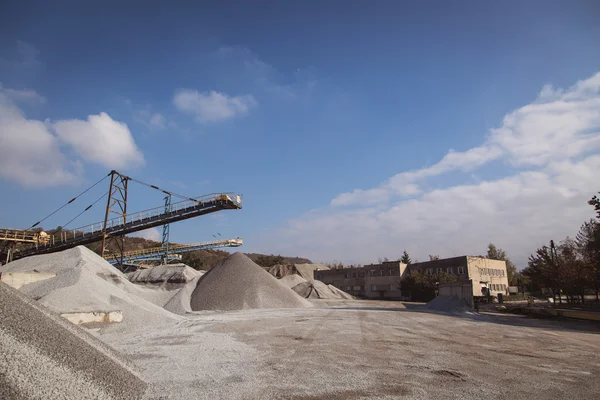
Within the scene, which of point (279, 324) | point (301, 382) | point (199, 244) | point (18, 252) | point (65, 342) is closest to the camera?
point (65, 342)

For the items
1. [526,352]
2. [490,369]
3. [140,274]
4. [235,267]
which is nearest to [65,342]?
[490,369]

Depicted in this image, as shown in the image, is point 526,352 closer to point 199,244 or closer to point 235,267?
point 235,267

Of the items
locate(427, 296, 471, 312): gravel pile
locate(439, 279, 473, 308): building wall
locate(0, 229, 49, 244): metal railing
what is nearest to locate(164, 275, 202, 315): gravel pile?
locate(0, 229, 49, 244): metal railing

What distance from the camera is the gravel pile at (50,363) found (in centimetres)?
436

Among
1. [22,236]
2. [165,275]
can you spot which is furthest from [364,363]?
[22,236]

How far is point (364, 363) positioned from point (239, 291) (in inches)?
809

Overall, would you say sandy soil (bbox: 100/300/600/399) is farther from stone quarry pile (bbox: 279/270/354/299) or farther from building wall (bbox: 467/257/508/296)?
building wall (bbox: 467/257/508/296)

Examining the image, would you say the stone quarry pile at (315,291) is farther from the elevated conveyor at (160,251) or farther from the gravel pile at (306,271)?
the gravel pile at (306,271)

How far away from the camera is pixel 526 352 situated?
986 cm

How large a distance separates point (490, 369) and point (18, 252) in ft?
137

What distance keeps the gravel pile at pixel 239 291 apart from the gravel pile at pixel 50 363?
803 inches

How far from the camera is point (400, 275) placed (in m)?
53.5

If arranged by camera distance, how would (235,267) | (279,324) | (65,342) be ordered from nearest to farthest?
(65,342) < (279,324) < (235,267)

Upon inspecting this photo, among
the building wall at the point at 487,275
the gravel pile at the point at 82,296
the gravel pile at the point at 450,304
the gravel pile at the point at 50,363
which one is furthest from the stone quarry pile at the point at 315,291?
the gravel pile at the point at 50,363
